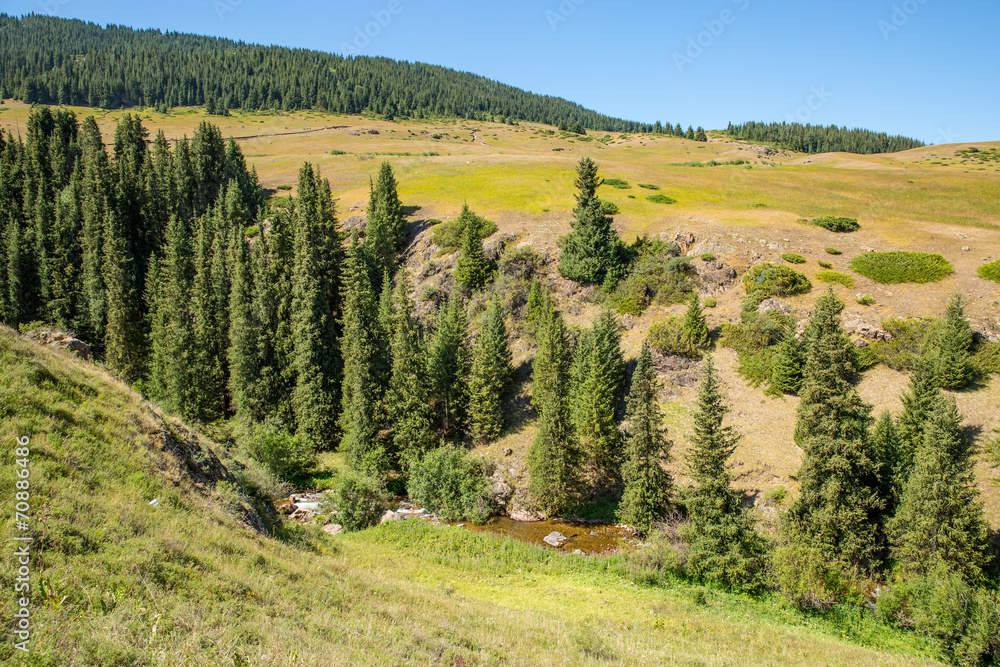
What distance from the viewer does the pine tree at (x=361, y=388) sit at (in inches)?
1738

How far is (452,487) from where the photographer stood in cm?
3953

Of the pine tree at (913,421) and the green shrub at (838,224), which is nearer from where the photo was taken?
the pine tree at (913,421)

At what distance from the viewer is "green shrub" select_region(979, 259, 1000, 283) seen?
4512 cm

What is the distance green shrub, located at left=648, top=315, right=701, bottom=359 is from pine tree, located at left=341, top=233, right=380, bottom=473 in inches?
1085

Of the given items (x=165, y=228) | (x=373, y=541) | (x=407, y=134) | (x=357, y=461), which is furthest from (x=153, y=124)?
(x=373, y=541)

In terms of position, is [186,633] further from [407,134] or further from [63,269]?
[407,134]

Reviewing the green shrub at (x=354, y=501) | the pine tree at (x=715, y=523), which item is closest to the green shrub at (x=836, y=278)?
the pine tree at (x=715, y=523)

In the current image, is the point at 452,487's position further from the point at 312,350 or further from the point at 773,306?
the point at 773,306

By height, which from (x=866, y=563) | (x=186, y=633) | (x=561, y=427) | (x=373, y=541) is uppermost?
(x=186, y=633)

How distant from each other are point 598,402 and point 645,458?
7091 millimetres

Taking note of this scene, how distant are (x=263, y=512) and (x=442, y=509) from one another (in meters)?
17.6

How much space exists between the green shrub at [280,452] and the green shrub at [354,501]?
826 cm

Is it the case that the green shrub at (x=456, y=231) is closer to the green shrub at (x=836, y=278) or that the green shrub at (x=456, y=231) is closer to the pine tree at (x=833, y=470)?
the green shrub at (x=836, y=278)

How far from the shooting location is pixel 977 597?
2200 centimetres
